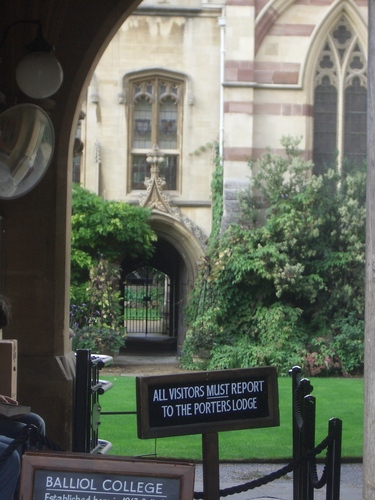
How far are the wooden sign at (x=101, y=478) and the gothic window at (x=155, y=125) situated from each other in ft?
56.9

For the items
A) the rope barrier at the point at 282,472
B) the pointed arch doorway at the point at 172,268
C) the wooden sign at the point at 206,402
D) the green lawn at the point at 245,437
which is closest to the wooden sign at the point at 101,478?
the wooden sign at the point at 206,402

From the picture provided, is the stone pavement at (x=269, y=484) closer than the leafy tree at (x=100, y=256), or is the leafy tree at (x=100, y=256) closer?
the stone pavement at (x=269, y=484)

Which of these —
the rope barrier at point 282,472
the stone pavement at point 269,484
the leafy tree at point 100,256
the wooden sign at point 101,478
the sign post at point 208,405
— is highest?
the leafy tree at point 100,256

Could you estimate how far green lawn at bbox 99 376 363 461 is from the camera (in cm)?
897

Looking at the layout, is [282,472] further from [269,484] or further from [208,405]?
[269,484]

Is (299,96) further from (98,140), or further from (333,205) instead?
(98,140)

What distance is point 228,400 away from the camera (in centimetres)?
477

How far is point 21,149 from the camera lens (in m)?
6.23

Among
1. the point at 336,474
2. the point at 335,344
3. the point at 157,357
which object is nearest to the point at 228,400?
the point at 336,474

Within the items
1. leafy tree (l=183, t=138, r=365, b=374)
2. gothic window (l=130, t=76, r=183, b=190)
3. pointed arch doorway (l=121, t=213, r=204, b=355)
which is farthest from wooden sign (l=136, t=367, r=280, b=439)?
gothic window (l=130, t=76, r=183, b=190)

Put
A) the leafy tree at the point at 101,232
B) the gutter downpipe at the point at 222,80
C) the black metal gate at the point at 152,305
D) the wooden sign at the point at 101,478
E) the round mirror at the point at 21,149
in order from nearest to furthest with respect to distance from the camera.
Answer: the wooden sign at the point at 101,478 → the round mirror at the point at 21,149 → the leafy tree at the point at 101,232 → the gutter downpipe at the point at 222,80 → the black metal gate at the point at 152,305

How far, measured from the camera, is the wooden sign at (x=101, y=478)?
3.60 metres

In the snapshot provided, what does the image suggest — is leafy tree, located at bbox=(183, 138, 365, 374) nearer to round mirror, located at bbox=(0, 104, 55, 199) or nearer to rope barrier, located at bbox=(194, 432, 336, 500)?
round mirror, located at bbox=(0, 104, 55, 199)

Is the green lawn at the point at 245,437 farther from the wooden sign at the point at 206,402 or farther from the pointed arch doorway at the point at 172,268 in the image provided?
the pointed arch doorway at the point at 172,268
